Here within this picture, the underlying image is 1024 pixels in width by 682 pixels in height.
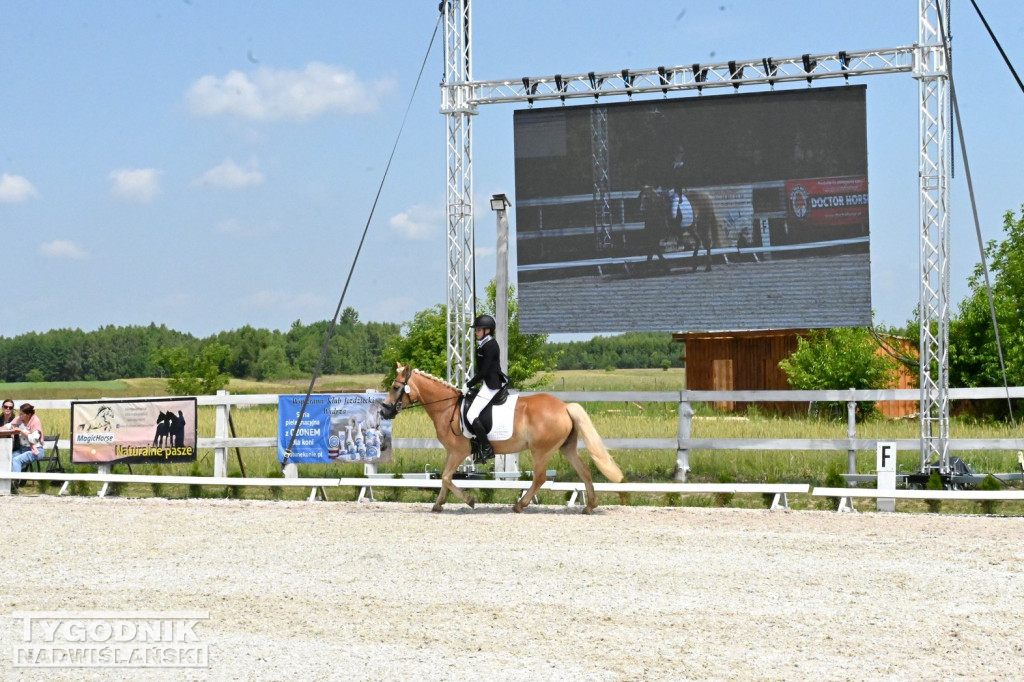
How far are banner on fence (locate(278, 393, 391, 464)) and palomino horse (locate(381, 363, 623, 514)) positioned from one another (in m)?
2.66

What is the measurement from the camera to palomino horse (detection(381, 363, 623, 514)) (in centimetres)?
1159

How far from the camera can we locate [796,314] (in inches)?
615

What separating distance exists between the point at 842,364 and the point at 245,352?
61.5 meters

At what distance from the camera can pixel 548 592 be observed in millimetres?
7164

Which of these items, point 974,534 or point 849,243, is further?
point 849,243

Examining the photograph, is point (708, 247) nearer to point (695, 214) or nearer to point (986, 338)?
point (695, 214)

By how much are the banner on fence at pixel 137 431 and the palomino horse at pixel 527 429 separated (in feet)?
14.9

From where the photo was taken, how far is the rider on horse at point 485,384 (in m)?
11.7

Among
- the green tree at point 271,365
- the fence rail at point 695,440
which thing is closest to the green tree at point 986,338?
the fence rail at point 695,440

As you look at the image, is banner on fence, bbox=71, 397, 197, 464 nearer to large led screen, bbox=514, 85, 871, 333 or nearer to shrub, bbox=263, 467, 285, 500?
shrub, bbox=263, 467, 285, 500

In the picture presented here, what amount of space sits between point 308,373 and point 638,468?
70176mm

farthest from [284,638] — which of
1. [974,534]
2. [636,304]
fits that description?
[636,304]

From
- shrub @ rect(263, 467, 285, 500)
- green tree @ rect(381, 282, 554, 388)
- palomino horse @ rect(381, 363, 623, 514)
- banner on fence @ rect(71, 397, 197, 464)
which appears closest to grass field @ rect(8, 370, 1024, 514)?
shrub @ rect(263, 467, 285, 500)

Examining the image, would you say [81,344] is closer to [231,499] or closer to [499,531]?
[231,499]
